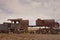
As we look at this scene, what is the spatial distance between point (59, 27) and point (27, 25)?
6830 millimetres

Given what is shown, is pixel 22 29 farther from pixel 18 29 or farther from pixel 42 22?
pixel 42 22

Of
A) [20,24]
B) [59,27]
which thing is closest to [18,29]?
[20,24]

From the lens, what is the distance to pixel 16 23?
39.2 m

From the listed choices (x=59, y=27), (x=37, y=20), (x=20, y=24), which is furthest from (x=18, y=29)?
(x=59, y=27)

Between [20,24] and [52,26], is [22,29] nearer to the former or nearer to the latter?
[20,24]

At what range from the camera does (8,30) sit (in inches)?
1487

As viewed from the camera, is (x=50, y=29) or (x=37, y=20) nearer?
(x=50, y=29)

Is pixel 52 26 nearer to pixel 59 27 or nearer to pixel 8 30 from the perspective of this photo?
pixel 59 27

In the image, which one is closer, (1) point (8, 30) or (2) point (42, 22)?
(1) point (8, 30)

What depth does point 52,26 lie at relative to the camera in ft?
131

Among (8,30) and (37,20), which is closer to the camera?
(8,30)

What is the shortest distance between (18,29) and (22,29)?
142 cm

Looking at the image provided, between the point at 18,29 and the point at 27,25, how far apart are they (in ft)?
7.26

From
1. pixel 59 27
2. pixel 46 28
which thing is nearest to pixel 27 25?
pixel 46 28
